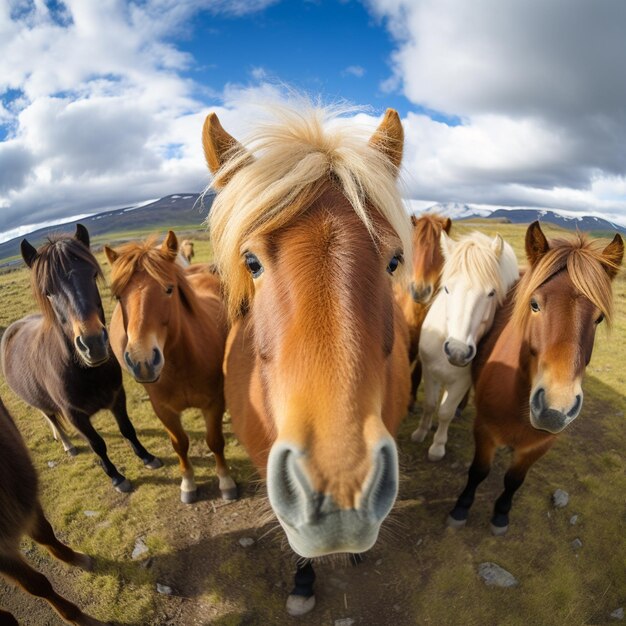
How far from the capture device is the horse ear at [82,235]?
156 inches

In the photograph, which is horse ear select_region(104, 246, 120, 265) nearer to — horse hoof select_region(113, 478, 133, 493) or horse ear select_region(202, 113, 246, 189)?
horse ear select_region(202, 113, 246, 189)

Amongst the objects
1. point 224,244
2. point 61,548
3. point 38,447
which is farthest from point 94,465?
point 224,244

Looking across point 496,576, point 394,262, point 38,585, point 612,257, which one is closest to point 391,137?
point 394,262

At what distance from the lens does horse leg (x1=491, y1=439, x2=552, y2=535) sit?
3.36m

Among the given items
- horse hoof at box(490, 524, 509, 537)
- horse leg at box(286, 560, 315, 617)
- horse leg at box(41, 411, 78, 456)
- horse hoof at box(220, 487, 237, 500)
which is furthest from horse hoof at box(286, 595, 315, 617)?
horse leg at box(41, 411, 78, 456)

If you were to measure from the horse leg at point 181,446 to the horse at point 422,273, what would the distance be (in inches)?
141

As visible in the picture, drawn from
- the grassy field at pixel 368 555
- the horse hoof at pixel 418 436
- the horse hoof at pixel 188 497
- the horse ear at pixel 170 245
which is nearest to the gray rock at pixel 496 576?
the grassy field at pixel 368 555

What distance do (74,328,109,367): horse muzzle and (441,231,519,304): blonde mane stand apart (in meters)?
3.83

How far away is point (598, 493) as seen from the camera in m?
4.32

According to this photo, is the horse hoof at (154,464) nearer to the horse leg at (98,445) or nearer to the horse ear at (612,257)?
the horse leg at (98,445)

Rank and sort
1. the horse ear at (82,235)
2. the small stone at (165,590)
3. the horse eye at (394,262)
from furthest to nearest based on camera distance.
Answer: the horse ear at (82,235)
the small stone at (165,590)
the horse eye at (394,262)

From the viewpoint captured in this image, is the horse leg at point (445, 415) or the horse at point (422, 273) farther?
the horse at point (422, 273)

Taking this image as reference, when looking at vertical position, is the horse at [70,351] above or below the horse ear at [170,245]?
below

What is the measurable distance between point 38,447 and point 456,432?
21.7 ft
